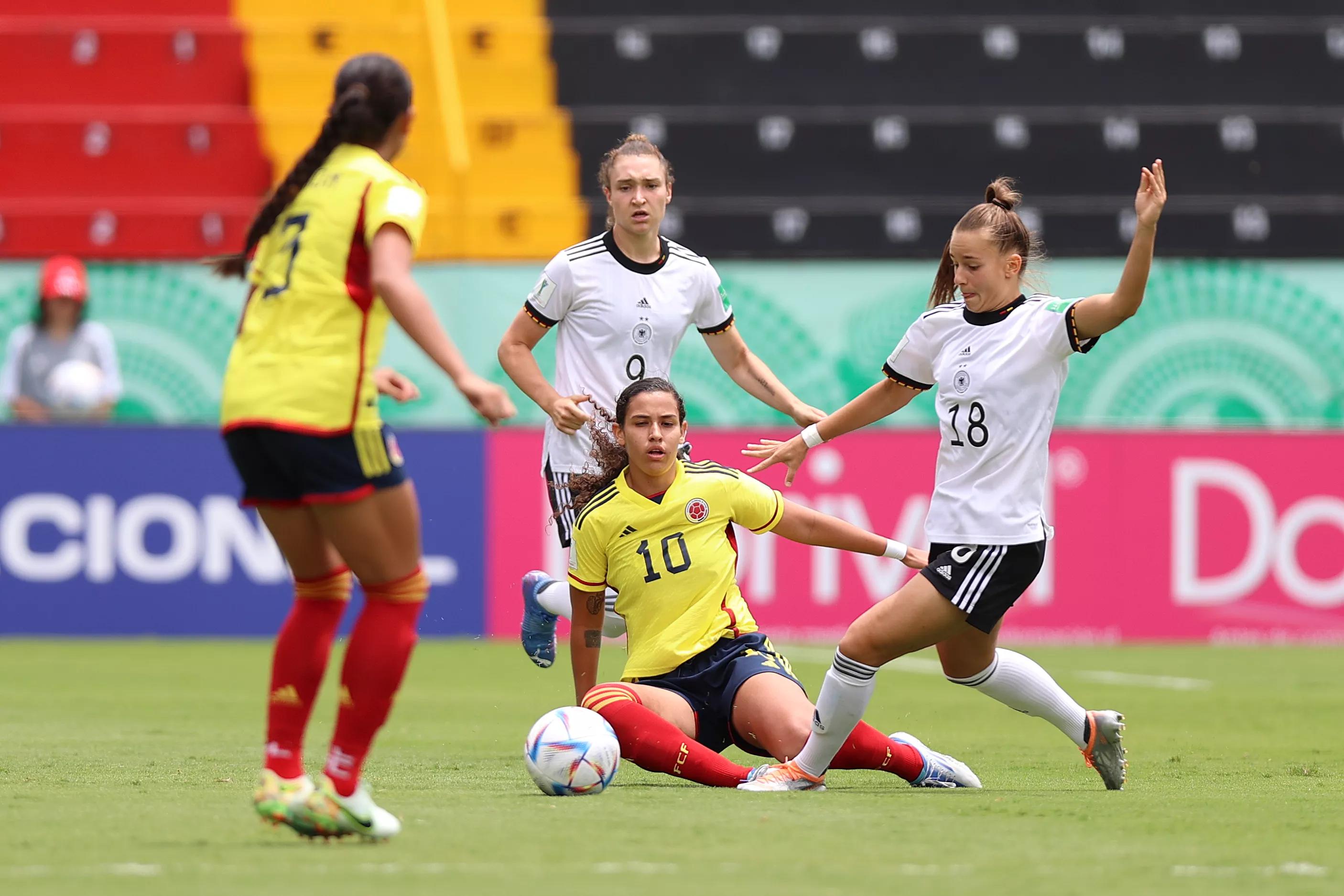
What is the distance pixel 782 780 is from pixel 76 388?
9.04 m

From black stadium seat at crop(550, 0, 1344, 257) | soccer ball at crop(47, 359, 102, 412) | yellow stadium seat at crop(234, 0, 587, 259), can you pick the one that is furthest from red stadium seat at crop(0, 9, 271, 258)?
black stadium seat at crop(550, 0, 1344, 257)

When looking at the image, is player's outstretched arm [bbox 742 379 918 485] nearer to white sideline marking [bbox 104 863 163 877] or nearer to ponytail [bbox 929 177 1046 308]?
ponytail [bbox 929 177 1046 308]

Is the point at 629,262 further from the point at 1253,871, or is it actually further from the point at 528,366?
the point at 1253,871

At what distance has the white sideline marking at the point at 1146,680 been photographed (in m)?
10.9

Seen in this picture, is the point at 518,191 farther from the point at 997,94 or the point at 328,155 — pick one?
the point at 328,155

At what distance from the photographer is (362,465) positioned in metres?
4.88

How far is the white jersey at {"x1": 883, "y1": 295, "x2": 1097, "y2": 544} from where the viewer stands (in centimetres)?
622

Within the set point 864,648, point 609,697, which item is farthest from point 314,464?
point 864,648

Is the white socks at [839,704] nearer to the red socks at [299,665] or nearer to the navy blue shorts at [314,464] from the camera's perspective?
the red socks at [299,665]

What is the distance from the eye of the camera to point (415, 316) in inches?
185

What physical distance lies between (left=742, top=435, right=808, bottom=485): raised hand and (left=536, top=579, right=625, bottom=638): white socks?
1.20 metres

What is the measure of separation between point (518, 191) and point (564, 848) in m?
13.5

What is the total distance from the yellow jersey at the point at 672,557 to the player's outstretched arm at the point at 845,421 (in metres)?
0.12

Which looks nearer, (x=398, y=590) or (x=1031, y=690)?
(x=398, y=590)
